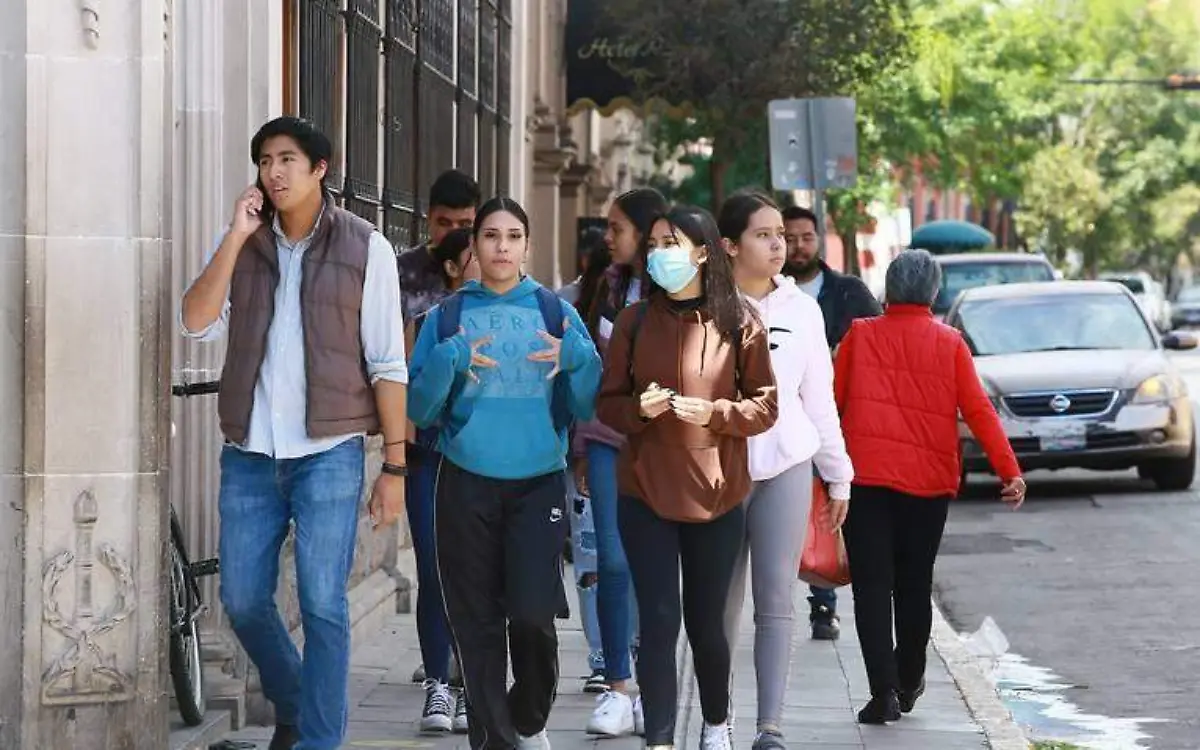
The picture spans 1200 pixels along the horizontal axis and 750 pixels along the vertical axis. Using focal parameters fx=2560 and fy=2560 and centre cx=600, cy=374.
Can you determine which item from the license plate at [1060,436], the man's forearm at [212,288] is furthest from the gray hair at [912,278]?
the license plate at [1060,436]

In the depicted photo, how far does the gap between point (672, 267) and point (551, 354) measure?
444mm

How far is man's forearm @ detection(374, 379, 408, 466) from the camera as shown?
7254mm

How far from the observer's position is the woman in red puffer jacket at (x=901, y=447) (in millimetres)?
9148

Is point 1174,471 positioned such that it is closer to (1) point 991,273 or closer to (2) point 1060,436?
(2) point 1060,436

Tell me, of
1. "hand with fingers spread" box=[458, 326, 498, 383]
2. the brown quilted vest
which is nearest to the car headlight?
"hand with fingers spread" box=[458, 326, 498, 383]

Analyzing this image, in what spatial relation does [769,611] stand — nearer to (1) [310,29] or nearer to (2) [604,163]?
(1) [310,29]

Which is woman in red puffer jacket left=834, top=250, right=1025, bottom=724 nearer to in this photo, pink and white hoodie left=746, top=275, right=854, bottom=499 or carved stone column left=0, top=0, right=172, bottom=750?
pink and white hoodie left=746, top=275, right=854, bottom=499

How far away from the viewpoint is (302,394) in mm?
7109

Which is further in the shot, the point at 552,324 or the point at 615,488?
the point at 615,488

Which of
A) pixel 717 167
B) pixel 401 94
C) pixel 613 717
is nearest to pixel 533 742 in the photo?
pixel 613 717

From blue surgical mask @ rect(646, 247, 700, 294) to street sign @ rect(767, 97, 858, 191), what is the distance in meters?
11.0

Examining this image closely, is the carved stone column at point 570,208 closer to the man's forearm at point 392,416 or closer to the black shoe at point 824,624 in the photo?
the black shoe at point 824,624

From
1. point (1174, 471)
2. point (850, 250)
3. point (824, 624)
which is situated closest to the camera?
point (824, 624)

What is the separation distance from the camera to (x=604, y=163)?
3509 centimetres
